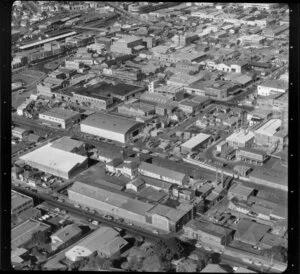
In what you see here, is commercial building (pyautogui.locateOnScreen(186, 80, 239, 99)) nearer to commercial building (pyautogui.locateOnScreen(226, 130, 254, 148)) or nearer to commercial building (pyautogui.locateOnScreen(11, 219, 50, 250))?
commercial building (pyautogui.locateOnScreen(226, 130, 254, 148))

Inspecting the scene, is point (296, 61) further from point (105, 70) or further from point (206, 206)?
point (105, 70)

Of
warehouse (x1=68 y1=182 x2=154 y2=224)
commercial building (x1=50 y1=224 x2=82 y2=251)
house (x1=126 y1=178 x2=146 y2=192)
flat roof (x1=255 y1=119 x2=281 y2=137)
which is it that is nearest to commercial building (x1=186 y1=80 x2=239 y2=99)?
flat roof (x1=255 y1=119 x2=281 y2=137)

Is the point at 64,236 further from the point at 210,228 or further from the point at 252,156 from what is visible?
the point at 252,156

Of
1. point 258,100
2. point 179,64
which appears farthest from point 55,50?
point 258,100

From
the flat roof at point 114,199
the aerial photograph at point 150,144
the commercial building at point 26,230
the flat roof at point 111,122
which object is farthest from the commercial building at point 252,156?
the commercial building at point 26,230

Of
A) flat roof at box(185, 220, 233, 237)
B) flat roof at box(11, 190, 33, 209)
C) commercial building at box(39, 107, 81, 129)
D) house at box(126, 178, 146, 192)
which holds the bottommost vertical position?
commercial building at box(39, 107, 81, 129)

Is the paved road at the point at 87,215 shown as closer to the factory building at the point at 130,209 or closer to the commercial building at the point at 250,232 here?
the factory building at the point at 130,209

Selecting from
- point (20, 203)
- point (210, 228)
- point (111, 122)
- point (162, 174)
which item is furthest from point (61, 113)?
point (210, 228)
